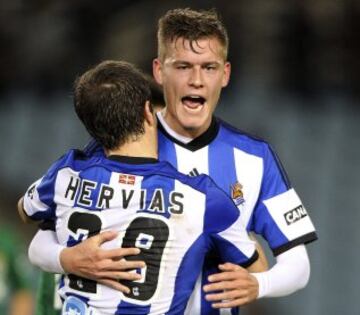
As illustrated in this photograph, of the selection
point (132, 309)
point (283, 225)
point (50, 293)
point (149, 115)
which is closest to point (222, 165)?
point (283, 225)

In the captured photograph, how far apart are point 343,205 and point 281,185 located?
422 cm

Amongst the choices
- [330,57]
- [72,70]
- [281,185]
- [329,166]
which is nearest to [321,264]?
[329,166]

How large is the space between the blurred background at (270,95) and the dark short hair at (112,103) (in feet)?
14.0

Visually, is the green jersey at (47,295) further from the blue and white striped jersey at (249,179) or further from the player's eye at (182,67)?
the player's eye at (182,67)

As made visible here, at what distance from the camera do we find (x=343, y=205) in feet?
25.6

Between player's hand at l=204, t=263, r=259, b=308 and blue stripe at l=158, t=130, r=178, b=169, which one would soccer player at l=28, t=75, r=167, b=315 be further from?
player's hand at l=204, t=263, r=259, b=308

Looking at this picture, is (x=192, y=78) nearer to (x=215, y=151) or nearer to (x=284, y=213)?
(x=215, y=151)

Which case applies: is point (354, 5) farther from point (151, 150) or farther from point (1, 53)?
point (151, 150)

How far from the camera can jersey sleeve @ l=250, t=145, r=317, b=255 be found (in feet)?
11.9

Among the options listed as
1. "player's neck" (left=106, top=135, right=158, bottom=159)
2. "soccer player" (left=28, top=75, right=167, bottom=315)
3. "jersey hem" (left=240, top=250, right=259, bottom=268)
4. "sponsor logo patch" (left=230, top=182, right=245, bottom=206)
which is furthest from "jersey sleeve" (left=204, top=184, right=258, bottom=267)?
"soccer player" (left=28, top=75, right=167, bottom=315)

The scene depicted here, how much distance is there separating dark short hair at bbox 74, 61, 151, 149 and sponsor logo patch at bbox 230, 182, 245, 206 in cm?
43

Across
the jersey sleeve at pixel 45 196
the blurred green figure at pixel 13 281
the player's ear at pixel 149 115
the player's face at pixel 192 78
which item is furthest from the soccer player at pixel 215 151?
the blurred green figure at pixel 13 281

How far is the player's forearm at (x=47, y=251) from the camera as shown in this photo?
3.45 meters

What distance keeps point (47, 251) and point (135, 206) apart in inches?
14.9
